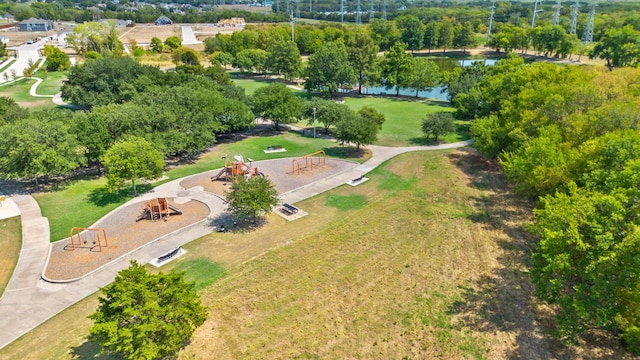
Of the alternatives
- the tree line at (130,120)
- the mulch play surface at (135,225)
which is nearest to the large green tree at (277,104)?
the tree line at (130,120)

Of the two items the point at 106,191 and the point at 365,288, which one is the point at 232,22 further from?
the point at 365,288

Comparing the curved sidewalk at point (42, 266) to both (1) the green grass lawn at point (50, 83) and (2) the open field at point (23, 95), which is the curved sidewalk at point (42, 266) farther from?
(1) the green grass lawn at point (50, 83)

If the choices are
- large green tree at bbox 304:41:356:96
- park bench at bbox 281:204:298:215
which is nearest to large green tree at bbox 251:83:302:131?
park bench at bbox 281:204:298:215

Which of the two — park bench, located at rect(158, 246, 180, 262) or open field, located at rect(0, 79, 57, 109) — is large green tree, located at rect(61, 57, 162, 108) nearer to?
A: open field, located at rect(0, 79, 57, 109)

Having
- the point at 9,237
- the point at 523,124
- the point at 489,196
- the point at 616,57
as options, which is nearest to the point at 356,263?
the point at 489,196

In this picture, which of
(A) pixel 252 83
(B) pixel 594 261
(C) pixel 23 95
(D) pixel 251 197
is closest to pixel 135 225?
(D) pixel 251 197

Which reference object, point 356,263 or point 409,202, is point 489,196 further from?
point 356,263
